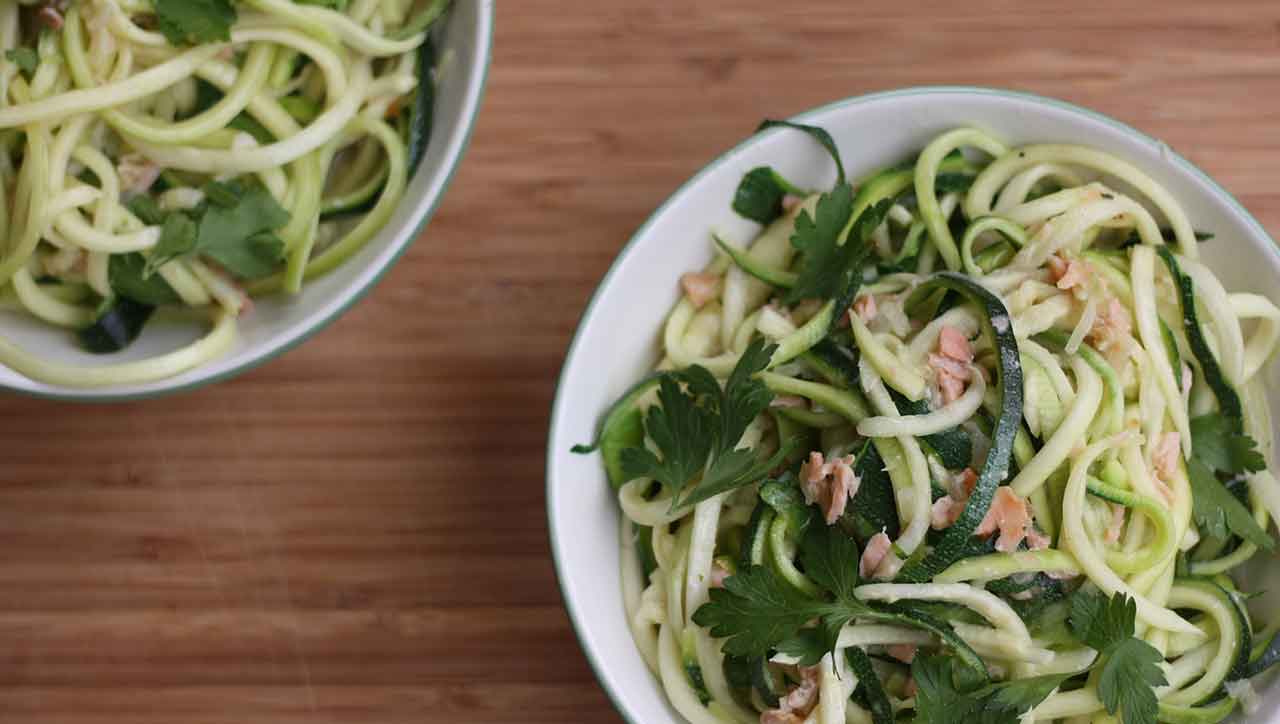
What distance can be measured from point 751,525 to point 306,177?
1.27 m

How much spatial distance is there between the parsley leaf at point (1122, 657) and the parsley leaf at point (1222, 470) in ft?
1.08

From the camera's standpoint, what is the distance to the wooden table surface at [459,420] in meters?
2.86

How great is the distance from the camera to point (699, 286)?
2582mm

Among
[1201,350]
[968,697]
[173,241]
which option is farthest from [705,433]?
[173,241]

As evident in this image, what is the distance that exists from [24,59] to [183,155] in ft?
1.34

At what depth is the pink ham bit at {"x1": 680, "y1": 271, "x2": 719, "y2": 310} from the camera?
8.46 feet

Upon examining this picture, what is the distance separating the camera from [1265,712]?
231cm

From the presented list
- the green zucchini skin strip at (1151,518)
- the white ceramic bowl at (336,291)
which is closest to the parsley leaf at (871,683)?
the green zucchini skin strip at (1151,518)

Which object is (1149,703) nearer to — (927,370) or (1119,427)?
(1119,427)

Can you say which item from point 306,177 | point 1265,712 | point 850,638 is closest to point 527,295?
point 306,177

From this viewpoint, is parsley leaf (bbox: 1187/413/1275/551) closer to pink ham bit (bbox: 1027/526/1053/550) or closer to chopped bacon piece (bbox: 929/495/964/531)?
pink ham bit (bbox: 1027/526/1053/550)

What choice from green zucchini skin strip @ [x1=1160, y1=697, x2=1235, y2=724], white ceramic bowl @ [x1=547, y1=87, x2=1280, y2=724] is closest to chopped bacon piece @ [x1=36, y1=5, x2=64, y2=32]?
white ceramic bowl @ [x1=547, y1=87, x2=1280, y2=724]

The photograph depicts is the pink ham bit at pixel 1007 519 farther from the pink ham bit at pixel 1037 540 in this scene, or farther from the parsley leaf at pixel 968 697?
the parsley leaf at pixel 968 697

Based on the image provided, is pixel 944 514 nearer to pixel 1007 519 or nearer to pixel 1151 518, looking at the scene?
pixel 1007 519
